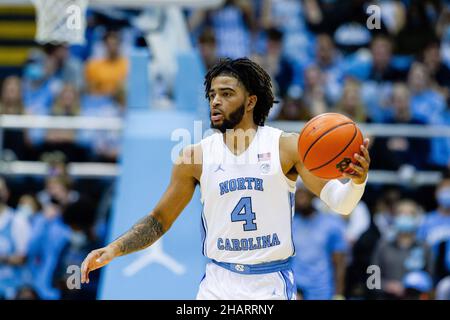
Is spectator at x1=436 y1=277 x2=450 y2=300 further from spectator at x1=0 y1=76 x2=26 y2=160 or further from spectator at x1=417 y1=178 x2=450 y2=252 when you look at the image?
spectator at x1=0 y1=76 x2=26 y2=160

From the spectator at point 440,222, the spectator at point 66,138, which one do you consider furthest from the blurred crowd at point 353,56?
the spectator at point 66,138

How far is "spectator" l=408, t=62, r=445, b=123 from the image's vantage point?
517 inches

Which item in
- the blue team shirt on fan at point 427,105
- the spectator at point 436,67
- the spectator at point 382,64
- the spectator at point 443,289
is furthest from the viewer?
the spectator at point 436,67

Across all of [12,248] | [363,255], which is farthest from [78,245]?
[363,255]

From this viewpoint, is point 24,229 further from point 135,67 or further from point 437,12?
point 437,12

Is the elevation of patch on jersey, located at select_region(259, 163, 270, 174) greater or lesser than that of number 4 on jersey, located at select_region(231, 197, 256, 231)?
greater

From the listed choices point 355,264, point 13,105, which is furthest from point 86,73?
point 355,264

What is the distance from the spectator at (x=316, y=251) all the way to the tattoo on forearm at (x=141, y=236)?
4.20 meters

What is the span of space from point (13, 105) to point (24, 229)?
201 centimetres

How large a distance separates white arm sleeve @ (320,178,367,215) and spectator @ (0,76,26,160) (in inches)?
270

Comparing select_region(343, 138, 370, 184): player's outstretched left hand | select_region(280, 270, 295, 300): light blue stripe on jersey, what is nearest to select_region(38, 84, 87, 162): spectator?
select_region(280, 270, 295, 300): light blue stripe on jersey

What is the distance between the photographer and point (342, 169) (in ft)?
20.6

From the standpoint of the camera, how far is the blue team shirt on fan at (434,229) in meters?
11.4

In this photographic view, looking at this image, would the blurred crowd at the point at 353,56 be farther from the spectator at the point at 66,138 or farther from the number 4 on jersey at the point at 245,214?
the number 4 on jersey at the point at 245,214
